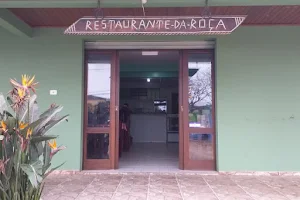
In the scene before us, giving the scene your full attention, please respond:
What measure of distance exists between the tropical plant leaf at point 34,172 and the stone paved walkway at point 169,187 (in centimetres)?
140

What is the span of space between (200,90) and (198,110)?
0.37 metres

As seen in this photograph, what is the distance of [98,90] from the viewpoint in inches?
205

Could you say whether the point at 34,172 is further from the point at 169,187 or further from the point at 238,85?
the point at 238,85

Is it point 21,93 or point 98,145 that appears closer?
point 21,93

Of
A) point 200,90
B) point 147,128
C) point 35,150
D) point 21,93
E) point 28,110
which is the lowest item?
point 147,128

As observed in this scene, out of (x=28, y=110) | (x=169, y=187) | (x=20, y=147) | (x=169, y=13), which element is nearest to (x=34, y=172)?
(x=20, y=147)

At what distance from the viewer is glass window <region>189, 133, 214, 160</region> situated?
5.07 metres

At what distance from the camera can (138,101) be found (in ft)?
38.8

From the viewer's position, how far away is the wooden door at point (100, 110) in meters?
5.09

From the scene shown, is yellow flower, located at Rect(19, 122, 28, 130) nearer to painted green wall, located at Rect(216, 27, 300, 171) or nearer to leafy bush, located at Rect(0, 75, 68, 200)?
leafy bush, located at Rect(0, 75, 68, 200)

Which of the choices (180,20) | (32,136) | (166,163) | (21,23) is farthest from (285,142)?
(21,23)

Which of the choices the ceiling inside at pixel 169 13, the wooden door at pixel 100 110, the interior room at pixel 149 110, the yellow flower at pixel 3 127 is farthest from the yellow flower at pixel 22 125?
the interior room at pixel 149 110

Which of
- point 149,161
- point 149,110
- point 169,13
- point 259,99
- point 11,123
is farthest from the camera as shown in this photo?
point 149,110

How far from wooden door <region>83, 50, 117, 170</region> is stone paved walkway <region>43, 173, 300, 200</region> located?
18.5 inches
